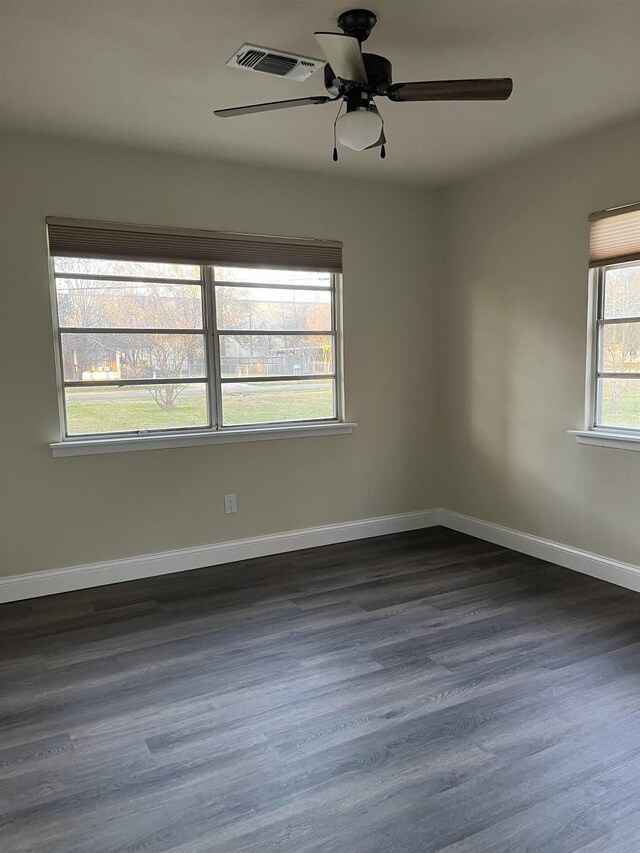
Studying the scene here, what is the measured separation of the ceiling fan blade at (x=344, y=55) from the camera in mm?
1933

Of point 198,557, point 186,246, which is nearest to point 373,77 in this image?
point 186,246

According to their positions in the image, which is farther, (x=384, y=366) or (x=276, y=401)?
(x=384, y=366)

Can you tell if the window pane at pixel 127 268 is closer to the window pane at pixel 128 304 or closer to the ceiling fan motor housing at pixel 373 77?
the window pane at pixel 128 304

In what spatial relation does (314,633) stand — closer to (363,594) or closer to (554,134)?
(363,594)

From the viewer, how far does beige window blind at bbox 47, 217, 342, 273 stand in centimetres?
353

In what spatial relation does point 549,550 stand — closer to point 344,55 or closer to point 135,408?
point 135,408

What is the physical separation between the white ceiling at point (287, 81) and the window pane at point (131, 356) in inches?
44.5

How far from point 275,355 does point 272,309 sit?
1.03ft

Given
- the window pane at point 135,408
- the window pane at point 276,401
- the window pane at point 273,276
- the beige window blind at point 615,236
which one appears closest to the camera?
the beige window blind at point 615,236

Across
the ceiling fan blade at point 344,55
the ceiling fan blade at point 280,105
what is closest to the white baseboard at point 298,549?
the ceiling fan blade at point 280,105

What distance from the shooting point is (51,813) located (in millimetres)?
1879

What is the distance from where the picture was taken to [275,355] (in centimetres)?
425

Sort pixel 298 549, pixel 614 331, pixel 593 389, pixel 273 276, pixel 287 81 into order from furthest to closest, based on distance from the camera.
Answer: pixel 298 549, pixel 273 276, pixel 593 389, pixel 614 331, pixel 287 81

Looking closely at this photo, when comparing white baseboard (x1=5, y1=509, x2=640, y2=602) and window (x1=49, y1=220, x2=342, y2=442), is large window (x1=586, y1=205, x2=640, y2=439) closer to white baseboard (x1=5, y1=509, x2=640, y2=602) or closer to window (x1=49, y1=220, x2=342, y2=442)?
white baseboard (x1=5, y1=509, x2=640, y2=602)
